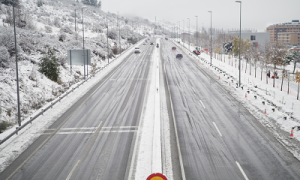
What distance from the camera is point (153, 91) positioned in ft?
86.9

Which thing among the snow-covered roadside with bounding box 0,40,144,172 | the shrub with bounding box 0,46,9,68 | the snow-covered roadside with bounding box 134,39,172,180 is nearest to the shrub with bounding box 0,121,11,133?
the snow-covered roadside with bounding box 0,40,144,172

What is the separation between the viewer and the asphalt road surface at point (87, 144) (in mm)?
10953

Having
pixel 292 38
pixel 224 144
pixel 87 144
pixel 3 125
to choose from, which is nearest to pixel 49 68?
pixel 3 125

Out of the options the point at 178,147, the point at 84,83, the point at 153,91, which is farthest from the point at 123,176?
the point at 84,83

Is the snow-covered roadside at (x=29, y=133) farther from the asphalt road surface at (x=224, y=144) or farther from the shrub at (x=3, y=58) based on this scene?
the asphalt road surface at (x=224, y=144)

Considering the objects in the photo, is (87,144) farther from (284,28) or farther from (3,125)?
(284,28)

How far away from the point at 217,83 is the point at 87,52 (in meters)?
18.7

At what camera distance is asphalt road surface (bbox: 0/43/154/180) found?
11.0 metres

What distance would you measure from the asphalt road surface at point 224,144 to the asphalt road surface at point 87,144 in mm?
3160

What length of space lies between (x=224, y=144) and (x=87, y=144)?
8.02m

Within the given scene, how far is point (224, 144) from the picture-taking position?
1359 cm

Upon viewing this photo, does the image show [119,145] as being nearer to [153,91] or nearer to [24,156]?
[24,156]

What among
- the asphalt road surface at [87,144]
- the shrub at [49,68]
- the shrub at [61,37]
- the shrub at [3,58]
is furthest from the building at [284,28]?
the shrub at [3,58]

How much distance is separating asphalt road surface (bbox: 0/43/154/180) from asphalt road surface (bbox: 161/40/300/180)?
3.16 metres
